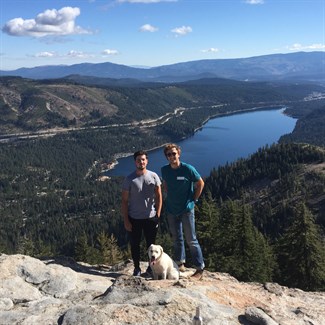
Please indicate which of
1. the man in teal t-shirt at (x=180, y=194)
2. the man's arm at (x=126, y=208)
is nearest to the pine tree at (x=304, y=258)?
the man in teal t-shirt at (x=180, y=194)

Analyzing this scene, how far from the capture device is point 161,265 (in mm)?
13805

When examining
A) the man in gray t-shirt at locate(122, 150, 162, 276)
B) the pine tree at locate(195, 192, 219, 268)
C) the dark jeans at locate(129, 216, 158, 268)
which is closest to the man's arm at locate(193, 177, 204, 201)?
the man in gray t-shirt at locate(122, 150, 162, 276)

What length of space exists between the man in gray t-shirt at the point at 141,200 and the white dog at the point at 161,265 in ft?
4.33

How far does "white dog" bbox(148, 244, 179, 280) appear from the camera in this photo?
13.4 metres

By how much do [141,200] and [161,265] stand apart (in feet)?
→ 7.88

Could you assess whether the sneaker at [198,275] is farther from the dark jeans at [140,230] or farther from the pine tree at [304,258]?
the pine tree at [304,258]

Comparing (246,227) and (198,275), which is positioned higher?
(198,275)

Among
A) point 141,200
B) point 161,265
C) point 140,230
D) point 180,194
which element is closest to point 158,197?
point 141,200

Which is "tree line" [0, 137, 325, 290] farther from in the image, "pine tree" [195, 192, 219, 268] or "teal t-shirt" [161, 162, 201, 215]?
"teal t-shirt" [161, 162, 201, 215]

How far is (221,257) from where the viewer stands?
35.8 meters

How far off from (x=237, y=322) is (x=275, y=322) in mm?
1171

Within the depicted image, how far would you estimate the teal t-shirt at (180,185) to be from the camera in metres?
14.4

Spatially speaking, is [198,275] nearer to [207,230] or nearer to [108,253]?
[207,230]

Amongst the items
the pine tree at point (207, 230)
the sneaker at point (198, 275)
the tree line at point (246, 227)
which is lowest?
the tree line at point (246, 227)
